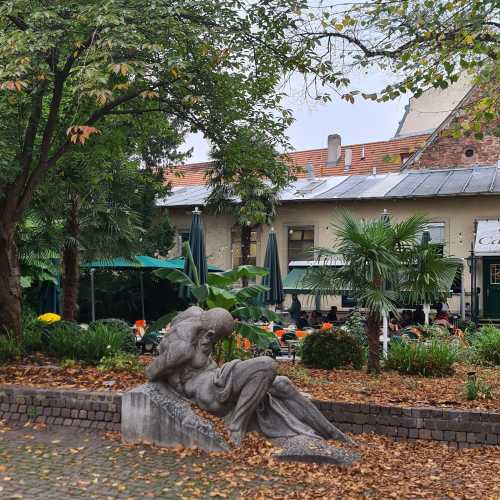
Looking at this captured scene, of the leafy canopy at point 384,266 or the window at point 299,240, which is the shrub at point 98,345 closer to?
the leafy canopy at point 384,266

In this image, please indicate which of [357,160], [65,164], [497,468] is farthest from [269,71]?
[357,160]

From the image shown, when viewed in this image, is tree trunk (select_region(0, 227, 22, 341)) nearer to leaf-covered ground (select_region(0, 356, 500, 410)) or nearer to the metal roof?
leaf-covered ground (select_region(0, 356, 500, 410))

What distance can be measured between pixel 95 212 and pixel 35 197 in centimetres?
348

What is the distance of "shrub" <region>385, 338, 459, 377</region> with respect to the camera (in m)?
9.82

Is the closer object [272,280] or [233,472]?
[233,472]

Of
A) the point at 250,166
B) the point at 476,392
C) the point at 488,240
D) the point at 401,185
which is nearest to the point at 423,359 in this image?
the point at 476,392

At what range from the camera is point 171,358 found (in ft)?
23.4

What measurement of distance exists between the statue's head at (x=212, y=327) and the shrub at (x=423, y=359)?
3.74 m

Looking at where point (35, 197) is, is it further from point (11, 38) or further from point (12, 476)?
point (12, 476)

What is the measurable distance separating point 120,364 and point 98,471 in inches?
130

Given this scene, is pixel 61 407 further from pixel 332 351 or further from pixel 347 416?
pixel 332 351

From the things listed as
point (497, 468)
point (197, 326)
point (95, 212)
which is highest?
point (95, 212)

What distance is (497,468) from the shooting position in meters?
6.60

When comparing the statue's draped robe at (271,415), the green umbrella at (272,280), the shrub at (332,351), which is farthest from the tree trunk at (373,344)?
the green umbrella at (272,280)
